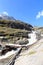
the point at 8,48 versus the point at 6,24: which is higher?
the point at 6,24

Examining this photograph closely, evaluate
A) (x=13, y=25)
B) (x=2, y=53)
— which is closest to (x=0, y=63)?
(x=2, y=53)

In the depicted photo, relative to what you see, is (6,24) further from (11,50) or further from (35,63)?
(35,63)

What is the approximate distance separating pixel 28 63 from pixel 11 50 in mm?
15822

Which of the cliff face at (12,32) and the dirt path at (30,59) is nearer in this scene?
the dirt path at (30,59)

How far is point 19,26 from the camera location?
124312 mm

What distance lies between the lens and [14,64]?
1378cm

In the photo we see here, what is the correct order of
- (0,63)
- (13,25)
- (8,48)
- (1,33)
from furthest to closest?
(13,25) < (1,33) < (8,48) < (0,63)

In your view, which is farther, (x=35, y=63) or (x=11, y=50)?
(x=11, y=50)

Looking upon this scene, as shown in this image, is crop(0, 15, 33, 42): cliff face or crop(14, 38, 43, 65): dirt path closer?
crop(14, 38, 43, 65): dirt path

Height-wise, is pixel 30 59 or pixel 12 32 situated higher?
pixel 12 32

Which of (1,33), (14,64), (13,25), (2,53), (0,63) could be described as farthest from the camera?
(13,25)

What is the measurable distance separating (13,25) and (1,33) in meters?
40.4

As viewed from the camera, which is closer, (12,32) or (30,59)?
(30,59)

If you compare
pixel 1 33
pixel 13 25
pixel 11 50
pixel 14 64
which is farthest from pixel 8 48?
pixel 13 25
